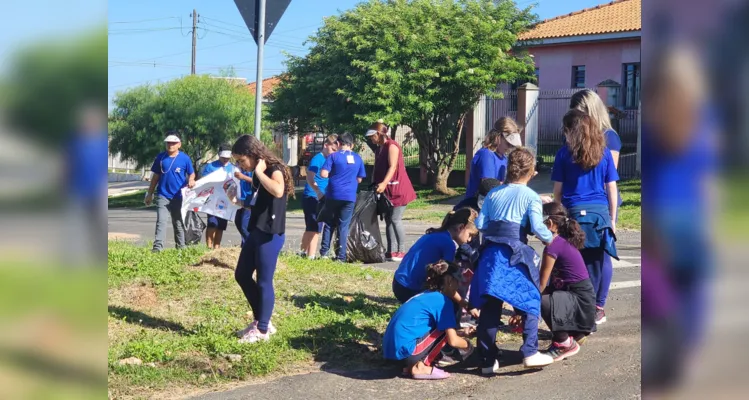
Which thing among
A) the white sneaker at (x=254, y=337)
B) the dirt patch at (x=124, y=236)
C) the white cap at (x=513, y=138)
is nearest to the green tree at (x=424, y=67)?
the dirt patch at (x=124, y=236)

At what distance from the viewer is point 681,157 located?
101 centimetres

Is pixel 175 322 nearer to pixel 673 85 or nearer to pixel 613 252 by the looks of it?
pixel 613 252

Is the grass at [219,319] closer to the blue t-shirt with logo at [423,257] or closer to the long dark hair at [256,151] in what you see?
the blue t-shirt with logo at [423,257]

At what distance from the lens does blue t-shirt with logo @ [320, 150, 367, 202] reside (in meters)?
10.0

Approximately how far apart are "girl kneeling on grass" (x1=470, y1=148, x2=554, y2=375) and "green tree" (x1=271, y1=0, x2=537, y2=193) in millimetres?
17411

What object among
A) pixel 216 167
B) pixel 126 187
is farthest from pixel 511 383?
pixel 126 187

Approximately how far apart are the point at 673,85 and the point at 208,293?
6.98 metres

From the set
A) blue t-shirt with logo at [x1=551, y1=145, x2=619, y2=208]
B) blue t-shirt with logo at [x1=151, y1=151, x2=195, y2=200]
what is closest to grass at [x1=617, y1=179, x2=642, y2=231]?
blue t-shirt with logo at [x1=151, y1=151, x2=195, y2=200]

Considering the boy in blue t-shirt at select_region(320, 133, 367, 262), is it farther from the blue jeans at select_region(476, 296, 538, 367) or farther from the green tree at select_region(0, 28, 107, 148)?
the green tree at select_region(0, 28, 107, 148)

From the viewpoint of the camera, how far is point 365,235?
33.2 ft

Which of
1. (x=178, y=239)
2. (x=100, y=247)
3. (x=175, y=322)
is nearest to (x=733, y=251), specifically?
(x=100, y=247)

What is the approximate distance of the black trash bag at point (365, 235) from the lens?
1010cm

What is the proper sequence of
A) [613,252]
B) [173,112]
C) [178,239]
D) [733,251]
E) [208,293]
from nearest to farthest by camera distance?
[733,251] → [613,252] → [208,293] → [178,239] → [173,112]

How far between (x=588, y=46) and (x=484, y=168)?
25781mm
